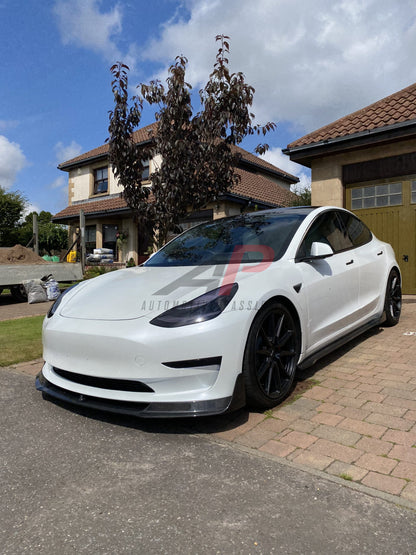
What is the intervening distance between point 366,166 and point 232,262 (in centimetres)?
647

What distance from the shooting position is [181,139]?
6344 millimetres

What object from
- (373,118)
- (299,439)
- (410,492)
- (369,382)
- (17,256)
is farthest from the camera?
(17,256)

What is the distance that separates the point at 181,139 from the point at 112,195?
49.6ft

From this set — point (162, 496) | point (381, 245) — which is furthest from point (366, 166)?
point (162, 496)

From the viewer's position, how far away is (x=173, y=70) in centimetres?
624

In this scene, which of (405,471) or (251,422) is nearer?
(405,471)

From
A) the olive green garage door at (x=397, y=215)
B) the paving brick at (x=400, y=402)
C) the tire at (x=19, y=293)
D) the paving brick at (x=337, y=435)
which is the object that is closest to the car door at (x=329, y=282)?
the paving brick at (x=400, y=402)

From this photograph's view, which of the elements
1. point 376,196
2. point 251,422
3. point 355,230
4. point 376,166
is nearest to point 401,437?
point 251,422

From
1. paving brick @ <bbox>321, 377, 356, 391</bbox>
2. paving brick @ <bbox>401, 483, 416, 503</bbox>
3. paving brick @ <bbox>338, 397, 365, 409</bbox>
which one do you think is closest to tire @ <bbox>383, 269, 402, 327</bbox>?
paving brick @ <bbox>321, 377, 356, 391</bbox>

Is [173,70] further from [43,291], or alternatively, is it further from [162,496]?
[43,291]

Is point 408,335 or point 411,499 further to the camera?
point 408,335

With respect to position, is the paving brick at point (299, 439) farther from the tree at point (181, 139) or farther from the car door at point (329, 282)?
the tree at point (181, 139)

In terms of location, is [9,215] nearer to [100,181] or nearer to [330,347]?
[100,181]

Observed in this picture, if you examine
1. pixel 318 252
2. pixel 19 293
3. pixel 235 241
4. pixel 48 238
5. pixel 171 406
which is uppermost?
pixel 48 238
